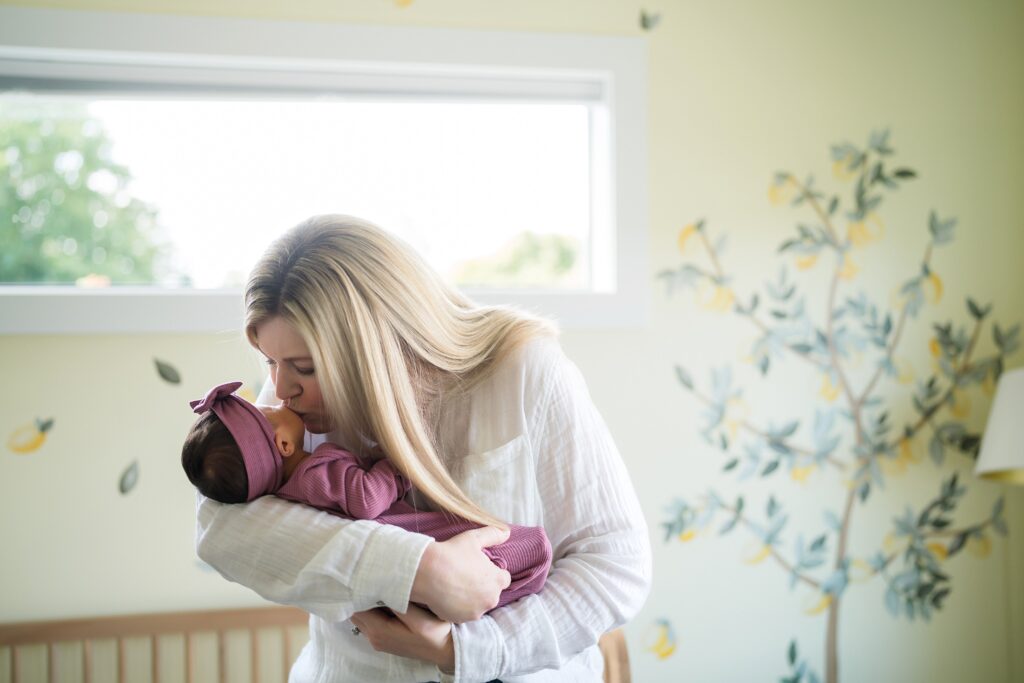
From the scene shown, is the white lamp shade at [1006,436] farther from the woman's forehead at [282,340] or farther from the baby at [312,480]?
the woman's forehead at [282,340]

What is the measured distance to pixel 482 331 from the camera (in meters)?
1.28

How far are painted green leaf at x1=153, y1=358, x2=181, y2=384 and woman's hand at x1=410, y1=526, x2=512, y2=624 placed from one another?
128cm

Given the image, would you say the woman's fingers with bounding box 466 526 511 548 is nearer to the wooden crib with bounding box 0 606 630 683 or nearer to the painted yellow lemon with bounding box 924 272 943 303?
the wooden crib with bounding box 0 606 630 683

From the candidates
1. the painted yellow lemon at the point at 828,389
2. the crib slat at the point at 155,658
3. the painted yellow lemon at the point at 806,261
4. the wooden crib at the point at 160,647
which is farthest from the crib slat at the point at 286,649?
the painted yellow lemon at the point at 806,261

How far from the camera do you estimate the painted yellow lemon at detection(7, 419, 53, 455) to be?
2.05 m

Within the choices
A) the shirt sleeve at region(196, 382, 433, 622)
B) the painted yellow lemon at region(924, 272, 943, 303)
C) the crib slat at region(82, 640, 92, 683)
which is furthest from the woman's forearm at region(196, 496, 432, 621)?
the painted yellow lemon at region(924, 272, 943, 303)

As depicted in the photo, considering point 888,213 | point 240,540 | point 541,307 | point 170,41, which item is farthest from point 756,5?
point 240,540

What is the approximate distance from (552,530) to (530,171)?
140 centimetres

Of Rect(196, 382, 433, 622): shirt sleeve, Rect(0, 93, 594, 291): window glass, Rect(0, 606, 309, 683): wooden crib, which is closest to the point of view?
Rect(196, 382, 433, 622): shirt sleeve

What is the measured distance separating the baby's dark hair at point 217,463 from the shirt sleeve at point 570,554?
0.34m

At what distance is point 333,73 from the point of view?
87.6 inches

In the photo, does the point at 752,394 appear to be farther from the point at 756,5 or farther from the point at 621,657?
the point at 756,5

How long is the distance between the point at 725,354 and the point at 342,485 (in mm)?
1474

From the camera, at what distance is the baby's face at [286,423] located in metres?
1.18
